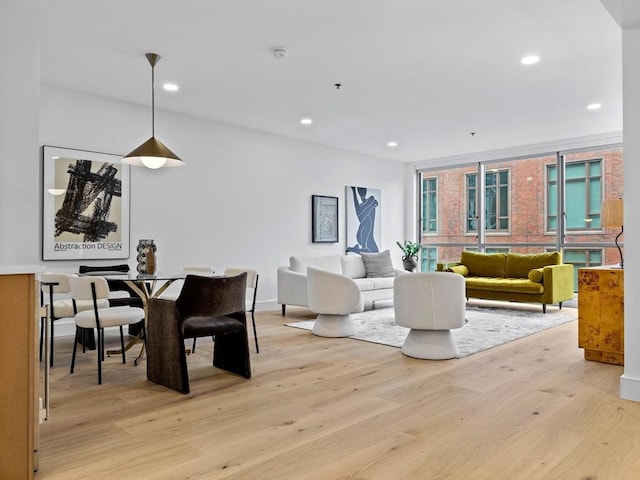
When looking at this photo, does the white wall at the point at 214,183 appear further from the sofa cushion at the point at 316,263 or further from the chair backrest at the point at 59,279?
the chair backrest at the point at 59,279

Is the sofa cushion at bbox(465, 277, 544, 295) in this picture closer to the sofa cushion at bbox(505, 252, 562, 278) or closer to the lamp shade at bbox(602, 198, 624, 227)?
the sofa cushion at bbox(505, 252, 562, 278)

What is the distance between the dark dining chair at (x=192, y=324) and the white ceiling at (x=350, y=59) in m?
2.00

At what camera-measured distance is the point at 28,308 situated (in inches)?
76.4

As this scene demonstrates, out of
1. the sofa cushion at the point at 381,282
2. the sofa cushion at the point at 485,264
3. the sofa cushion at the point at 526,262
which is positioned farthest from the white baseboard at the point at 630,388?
the sofa cushion at the point at 485,264

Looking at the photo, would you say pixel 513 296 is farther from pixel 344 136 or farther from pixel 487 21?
pixel 487 21

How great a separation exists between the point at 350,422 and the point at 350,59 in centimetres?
314

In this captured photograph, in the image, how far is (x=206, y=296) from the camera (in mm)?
3201

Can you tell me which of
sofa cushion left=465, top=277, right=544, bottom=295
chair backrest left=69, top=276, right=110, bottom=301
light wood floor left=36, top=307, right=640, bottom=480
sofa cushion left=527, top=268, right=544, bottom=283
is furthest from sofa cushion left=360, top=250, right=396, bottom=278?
chair backrest left=69, top=276, right=110, bottom=301

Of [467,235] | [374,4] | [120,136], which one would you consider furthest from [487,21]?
[467,235]

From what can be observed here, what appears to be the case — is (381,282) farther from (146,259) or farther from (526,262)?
(146,259)

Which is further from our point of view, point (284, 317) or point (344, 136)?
point (344, 136)

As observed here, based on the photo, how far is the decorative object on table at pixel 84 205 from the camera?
15.9ft

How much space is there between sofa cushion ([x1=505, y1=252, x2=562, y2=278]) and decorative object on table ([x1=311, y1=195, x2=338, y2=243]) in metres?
2.88

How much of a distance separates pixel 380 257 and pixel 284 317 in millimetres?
2062
